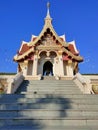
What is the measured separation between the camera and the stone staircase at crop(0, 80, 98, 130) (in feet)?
21.1

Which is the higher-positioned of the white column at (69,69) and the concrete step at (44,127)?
the white column at (69,69)

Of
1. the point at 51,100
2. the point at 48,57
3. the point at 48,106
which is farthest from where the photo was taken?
the point at 48,57

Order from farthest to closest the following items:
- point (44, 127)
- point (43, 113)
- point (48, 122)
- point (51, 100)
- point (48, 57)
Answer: point (48, 57) < point (51, 100) < point (43, 113) < point (48, 122) < point (44, 127)

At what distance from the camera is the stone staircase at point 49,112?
21.1ft

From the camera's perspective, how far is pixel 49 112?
7.23 metres

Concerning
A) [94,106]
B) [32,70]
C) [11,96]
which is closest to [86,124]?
[94,106]

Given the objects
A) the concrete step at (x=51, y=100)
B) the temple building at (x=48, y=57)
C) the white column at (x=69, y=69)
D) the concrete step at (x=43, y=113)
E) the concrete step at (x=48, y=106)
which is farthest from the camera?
the temple building at (x=48, y=57)

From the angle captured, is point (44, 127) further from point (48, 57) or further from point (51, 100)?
point (48, 57)

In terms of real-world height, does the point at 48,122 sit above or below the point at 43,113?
below

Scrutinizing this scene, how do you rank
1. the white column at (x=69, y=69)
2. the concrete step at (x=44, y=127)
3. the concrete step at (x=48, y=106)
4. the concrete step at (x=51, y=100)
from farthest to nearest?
the white column at (x=69, y=69)
the concrete step at (x=51, y=100)
the concrete step at (x=48, y=106)
the concrete step at (x=44, y=127)

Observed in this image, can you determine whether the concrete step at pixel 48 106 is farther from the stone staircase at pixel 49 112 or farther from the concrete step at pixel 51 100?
the concrete step at pixel 51 100

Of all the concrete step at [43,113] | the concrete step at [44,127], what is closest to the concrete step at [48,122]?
the concrete step at [44,127]

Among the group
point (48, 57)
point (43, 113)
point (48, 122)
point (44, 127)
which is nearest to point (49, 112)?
point (43, 113)

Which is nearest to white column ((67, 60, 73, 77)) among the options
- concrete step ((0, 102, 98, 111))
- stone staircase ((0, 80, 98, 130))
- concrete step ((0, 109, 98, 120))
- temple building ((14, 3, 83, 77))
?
temple building ((14, 3, 83, 77))
